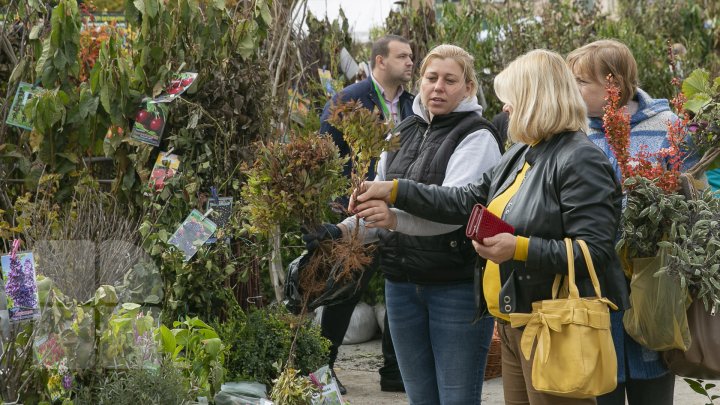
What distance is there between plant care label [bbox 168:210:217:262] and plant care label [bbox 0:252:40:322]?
4.19ft

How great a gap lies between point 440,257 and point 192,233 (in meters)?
1.25

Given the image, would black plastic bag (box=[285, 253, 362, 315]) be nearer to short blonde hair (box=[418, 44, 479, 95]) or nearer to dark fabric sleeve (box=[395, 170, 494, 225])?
dark fabric sleeve (box=[395, 170, 494, 225])

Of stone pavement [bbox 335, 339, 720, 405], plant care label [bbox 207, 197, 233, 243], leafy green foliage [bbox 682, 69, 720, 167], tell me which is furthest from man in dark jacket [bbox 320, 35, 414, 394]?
leafy green foliage [bbox 682, 69, 720, 167]

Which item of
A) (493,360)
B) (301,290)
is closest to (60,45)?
(301,290)

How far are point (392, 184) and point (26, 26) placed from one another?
105 inches

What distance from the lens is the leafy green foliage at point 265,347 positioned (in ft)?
12.9

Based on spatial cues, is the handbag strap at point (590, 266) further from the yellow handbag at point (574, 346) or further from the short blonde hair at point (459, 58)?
the short blonde hair at point (459, 58)

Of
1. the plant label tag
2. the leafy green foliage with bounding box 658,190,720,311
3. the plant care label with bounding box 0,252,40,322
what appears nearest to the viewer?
the plant care label with bounding box 0,252,40,322

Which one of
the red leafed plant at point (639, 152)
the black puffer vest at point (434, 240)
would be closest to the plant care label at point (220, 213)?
the black puffer vest at point (434, 240)

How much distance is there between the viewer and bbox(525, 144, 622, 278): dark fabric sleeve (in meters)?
2.98

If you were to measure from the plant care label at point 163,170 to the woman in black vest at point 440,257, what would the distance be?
113 cm

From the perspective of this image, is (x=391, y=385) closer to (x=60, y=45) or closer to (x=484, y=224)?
(x=60, y=45)

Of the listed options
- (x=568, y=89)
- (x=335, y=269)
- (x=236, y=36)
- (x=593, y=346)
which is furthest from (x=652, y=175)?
(x=236, y=36)

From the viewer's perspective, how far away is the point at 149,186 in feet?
14.7
